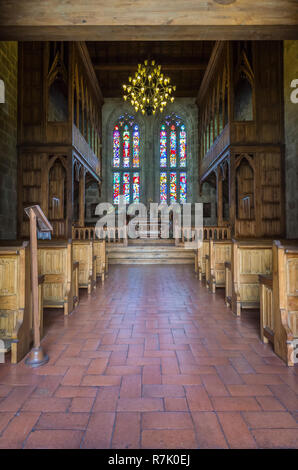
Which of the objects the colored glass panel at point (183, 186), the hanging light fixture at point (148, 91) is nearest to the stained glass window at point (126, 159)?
the colored glass panel at point (183, 186)

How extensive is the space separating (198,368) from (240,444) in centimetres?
83

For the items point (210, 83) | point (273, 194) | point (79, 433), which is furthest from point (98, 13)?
point (210, 83)

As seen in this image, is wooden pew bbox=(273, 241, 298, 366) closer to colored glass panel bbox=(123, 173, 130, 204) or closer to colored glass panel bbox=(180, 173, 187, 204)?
colored glass panel bbox=(180, 173, 187, 204)

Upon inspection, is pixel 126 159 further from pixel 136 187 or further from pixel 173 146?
pixel 173 146

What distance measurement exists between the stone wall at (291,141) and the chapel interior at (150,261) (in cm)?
6

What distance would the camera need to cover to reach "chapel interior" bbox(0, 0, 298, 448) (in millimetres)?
1708

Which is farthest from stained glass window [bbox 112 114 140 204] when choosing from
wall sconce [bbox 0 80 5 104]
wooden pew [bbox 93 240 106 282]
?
wooden pew [bbox 93 240 106 282]

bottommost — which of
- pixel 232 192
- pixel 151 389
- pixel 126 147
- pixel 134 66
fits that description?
pixel 151 389

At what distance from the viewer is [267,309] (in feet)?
9.20

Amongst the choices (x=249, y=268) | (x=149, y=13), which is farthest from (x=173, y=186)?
(x=149, y=13)

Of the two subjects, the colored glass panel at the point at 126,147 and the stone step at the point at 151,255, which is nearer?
the stone step at the point at 151,255

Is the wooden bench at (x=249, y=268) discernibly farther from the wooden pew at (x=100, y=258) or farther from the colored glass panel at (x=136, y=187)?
the colored glass panel at (x=136, y=187)

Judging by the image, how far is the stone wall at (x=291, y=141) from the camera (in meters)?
8.42

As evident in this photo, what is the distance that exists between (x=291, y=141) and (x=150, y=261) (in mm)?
5621
